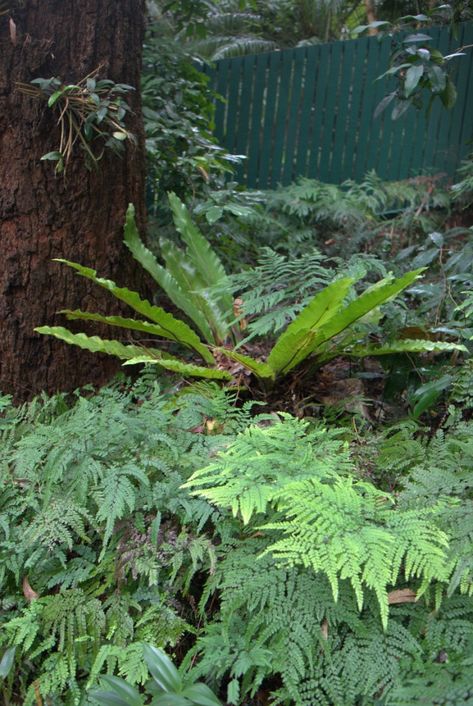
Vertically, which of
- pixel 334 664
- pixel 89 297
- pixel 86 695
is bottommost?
pixel 86 695

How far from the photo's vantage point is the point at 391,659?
1.48 m

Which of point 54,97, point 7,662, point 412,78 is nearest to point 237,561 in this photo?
point 7,662

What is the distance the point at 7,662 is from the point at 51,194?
188cm

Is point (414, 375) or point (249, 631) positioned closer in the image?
point (249, 631)

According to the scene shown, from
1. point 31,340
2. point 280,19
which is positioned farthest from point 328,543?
point 280,19

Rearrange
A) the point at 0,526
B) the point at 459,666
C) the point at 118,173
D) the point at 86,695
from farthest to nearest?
the point at 118,173 → the point at 0,526 → the point at 86,695 → the point at 459,666

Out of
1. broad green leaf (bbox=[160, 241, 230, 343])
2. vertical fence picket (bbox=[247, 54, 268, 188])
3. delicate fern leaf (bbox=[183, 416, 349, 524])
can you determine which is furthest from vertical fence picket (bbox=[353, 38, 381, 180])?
delicate fern leaf (bbox=[183, 416, 349, 524])

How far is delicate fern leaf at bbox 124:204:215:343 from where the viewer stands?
2873mm

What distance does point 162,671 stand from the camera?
4.83ft

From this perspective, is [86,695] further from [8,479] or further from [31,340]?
[31,340]

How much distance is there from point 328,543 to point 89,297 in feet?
5.96

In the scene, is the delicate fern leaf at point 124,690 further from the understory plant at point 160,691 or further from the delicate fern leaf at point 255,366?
the delicate fern leaf at point 255,366

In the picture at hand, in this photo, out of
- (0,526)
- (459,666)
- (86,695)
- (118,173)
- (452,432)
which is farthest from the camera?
(118,173)

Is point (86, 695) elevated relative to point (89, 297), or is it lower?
lower
